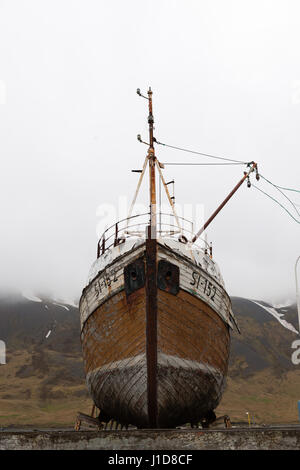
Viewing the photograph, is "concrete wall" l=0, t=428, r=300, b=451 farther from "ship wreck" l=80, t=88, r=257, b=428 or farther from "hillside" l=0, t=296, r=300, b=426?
"hillside" l=0, t=296, r=300, b=426

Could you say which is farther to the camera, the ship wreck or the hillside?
the hillside

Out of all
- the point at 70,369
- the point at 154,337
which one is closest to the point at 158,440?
the point at 154,337

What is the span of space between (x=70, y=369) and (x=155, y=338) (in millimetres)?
84410

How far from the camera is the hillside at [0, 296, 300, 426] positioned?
58469mm

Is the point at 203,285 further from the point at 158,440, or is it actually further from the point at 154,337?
the point at 158,440

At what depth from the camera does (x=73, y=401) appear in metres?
65.8

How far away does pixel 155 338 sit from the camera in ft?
25.1

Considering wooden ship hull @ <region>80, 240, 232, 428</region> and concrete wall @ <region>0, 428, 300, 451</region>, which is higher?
wooden ship hull @ <region>80, 240, 232, 428</region>

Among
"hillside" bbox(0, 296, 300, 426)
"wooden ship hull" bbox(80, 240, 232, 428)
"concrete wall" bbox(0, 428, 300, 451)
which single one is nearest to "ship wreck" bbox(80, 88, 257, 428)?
"wooden ship hull" bbox(80, 240, 232, 428)

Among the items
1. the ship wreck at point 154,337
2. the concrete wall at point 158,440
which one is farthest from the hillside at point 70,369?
the concrete wall at point 158,440

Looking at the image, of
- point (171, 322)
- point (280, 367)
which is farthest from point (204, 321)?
point (280, 367)

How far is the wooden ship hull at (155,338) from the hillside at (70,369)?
42.9 meters

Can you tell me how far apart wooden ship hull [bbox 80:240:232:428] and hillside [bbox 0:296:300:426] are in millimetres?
42910
